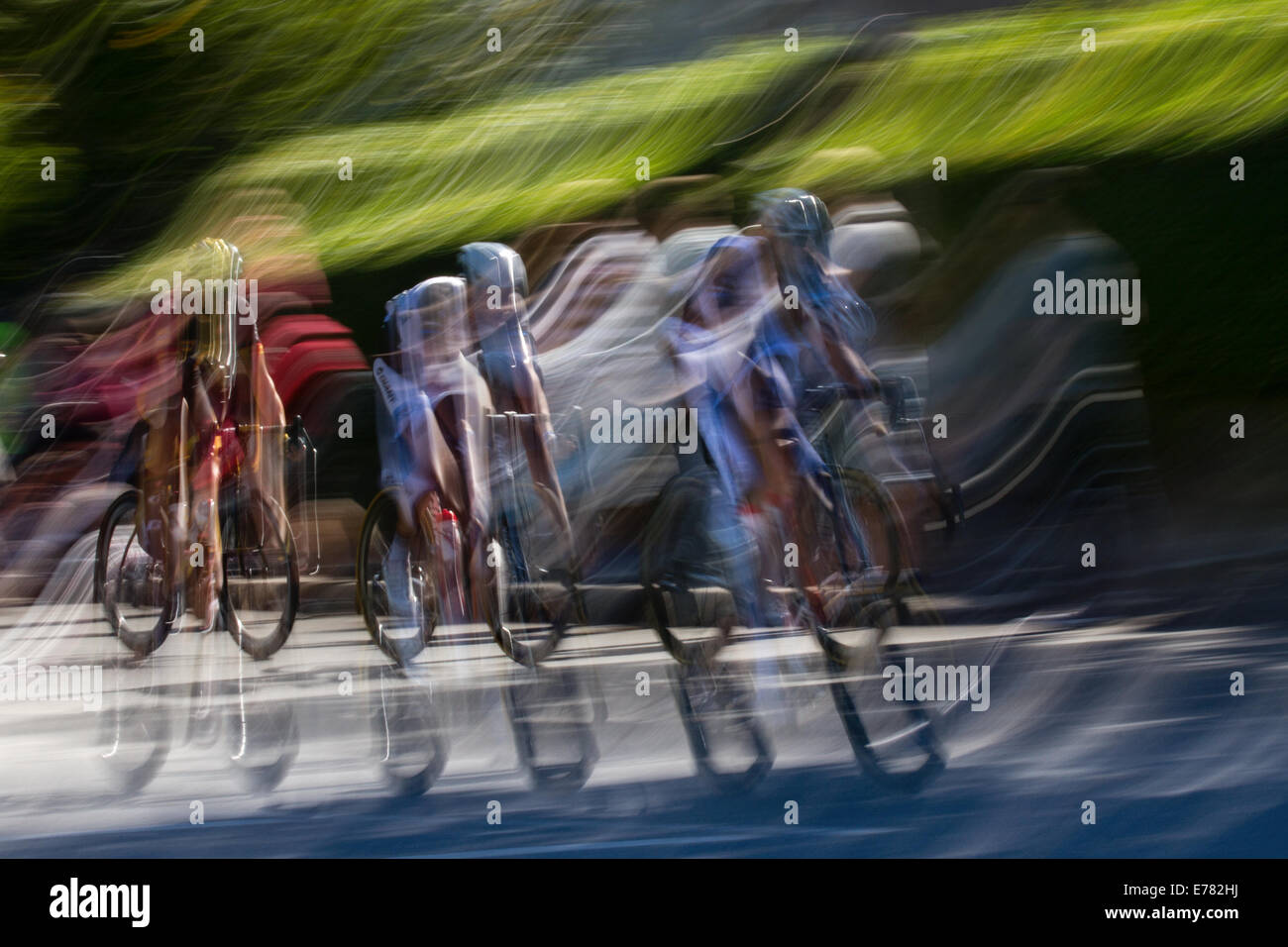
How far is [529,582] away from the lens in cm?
385

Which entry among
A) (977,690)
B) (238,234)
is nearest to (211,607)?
(238,234)

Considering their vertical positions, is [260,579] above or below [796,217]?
below

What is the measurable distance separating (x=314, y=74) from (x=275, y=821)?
2.01 m

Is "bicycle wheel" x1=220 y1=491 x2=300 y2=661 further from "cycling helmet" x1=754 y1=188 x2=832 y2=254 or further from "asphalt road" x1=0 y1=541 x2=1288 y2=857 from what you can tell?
"cycling helmet" x1=754 y1=188 x2=832 y2=254

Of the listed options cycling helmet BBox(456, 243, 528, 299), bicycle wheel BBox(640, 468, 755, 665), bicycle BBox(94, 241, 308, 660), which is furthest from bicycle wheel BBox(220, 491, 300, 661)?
bicycle wheel BBox(640, 468, 755, 665)

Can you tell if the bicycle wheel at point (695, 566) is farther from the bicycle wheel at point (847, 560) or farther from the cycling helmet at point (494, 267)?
the cycling helmet at point (494, 267)

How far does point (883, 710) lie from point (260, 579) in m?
1.72

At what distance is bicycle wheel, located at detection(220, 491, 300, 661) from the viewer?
3.87 meters

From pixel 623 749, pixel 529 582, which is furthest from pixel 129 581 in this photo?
pixel 623 749

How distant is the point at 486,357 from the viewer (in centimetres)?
388

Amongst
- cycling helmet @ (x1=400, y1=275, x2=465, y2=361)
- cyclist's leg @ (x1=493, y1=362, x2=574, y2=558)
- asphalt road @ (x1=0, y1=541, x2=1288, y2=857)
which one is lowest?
asphalt road @ (x1=0, y1=541, x2=1288, y2=857)

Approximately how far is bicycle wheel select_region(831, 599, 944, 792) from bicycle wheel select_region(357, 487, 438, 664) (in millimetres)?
1134

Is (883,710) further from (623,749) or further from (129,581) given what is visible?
(129,581)
